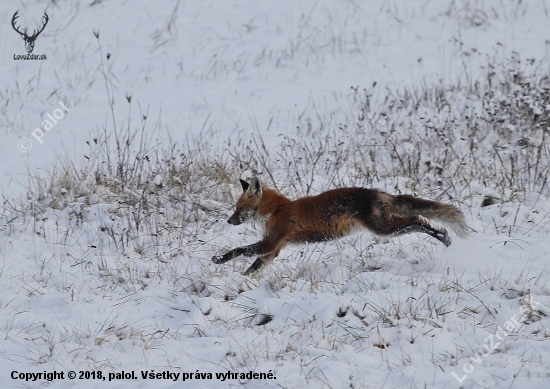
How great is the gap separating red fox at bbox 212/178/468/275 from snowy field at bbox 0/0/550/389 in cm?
22

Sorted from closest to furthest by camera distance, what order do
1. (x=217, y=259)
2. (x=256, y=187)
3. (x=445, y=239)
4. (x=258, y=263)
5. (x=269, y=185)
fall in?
(x=258, y=263) → (x=217, y=259) → (x=445, y=239) → (x=256, y=187) → (x=269, y=185)

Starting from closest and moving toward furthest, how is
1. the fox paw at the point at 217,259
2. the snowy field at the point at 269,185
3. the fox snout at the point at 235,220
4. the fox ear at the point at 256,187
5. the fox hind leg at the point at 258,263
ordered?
the snowy field at the point at 269,185 < the fox hind leg at the point at 258,263 < the fox paw at the point at 217,259 < the fox ear at the point at 256,187 < the fox snout at the point at 235,220

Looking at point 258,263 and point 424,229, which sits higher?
point 424,229

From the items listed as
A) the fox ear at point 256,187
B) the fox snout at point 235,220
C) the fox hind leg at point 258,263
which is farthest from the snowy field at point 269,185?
the fox ear at point 256,187

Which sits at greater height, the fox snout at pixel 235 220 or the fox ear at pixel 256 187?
the fox ear at pixel 256 187

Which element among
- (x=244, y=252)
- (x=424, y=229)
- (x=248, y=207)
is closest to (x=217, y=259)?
(x=244, y=252)

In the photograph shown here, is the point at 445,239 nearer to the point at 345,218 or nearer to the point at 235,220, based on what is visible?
the point at 345,218

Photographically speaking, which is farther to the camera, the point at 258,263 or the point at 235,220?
the point at 235,220

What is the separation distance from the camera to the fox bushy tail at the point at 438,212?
7.01 meters

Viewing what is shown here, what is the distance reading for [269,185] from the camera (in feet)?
30.1

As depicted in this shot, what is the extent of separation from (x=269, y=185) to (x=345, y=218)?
94.8 inches

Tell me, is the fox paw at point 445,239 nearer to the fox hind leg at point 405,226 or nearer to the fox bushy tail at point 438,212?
the fox hind leg at point 405,226

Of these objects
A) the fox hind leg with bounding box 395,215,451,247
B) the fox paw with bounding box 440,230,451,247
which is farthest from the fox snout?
the fox paw with bounding box 440,230,451,247

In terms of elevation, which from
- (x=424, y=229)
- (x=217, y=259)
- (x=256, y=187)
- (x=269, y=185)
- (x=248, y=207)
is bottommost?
(x=217, y=259)
